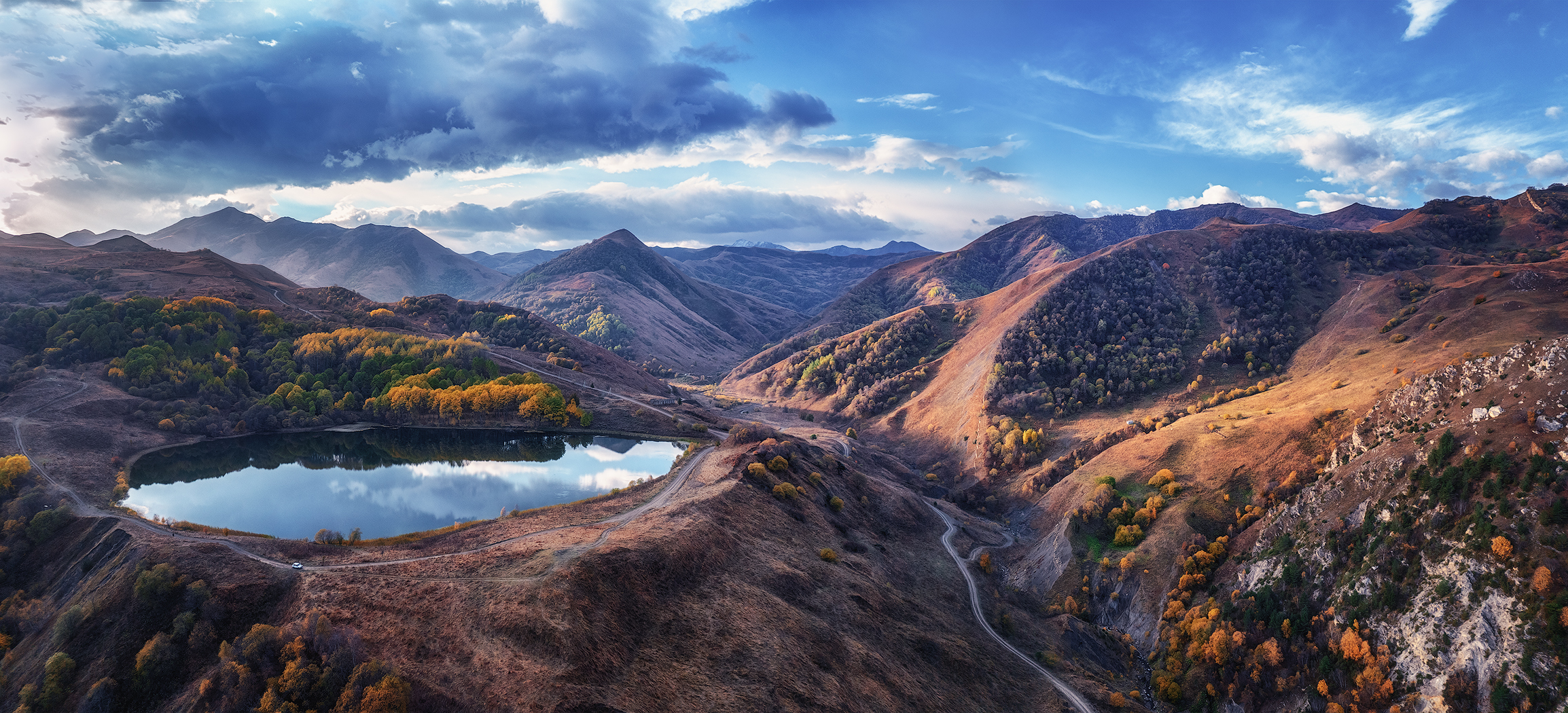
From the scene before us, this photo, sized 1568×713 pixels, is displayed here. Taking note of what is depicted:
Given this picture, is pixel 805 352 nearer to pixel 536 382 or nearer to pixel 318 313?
pixel 536 382

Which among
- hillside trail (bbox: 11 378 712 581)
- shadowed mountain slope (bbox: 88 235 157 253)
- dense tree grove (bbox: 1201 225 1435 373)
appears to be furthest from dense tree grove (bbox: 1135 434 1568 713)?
shadowed mountain slope (bbox: 88 235 157 253)

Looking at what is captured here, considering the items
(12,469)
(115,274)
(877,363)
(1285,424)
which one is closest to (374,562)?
(12,469)

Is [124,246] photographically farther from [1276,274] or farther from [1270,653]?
[1276,274]

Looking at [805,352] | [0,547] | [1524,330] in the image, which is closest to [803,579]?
[0,547]

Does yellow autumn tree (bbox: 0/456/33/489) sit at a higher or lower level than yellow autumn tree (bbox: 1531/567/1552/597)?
lower

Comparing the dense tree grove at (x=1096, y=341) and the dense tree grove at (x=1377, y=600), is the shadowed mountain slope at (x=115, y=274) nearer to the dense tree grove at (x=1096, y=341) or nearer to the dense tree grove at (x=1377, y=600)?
the dense tree grove at (x=1096, y=341)

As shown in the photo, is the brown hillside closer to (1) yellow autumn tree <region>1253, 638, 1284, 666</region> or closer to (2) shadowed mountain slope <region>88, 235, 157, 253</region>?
(1) yellow autumn tree <region>1253, 638, 1284, 666</region>
